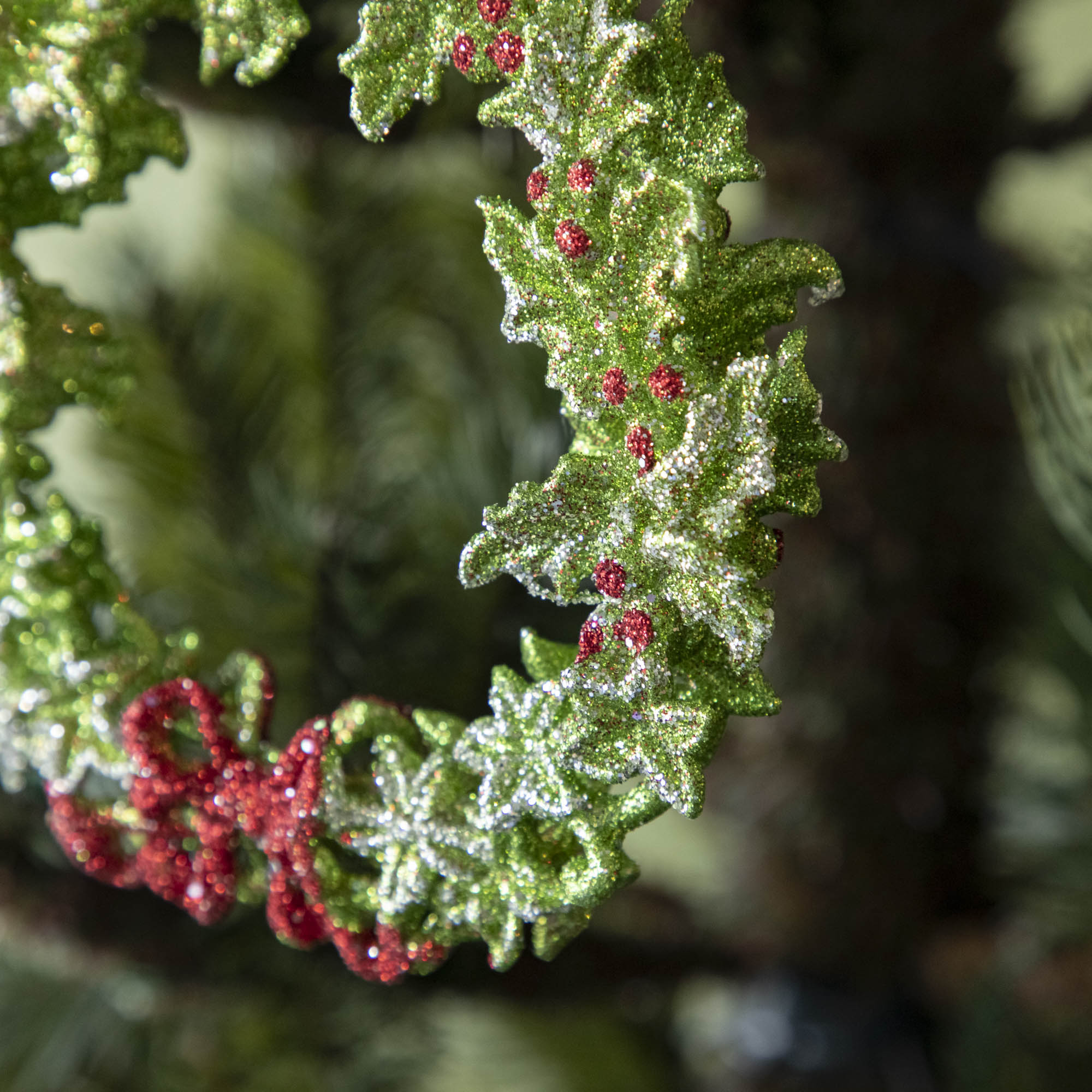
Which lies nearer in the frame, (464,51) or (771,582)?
(464,51)

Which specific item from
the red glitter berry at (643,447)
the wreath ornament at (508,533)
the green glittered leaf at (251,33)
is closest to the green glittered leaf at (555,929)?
the wreath ornament at (508,533)

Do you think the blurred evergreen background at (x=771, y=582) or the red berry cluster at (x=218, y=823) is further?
the blurred evergreen background at (x=771, y=582)

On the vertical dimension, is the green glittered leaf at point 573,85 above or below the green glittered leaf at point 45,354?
above

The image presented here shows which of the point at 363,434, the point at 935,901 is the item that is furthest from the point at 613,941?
the point at 363,434

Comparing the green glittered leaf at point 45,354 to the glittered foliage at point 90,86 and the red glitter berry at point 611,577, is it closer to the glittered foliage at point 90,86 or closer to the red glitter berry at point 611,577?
the glittered foliage at point 90,86

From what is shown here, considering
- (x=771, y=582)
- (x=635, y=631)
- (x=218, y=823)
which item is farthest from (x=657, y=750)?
(x=771, y=582)

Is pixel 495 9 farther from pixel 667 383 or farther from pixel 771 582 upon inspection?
pixel 771 582
